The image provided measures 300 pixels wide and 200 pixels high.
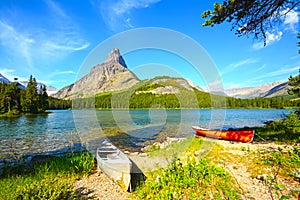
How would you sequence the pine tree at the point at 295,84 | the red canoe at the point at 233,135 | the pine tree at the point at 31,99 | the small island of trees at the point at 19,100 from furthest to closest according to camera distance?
the pine tree at the point at 31,99
the small island of trees at the point at 19,100
the pine tree at the point at 295,84
the red canoe at the point at 233,135

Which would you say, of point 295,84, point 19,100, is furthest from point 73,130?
point 19,100

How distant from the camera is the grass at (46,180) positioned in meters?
4.07

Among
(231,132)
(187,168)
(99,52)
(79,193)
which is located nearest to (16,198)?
(79,193)

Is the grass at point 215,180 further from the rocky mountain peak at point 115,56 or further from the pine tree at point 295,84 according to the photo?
the pine tree at point 295,84

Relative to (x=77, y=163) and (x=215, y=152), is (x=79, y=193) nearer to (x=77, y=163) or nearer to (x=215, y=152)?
(x=77, y=163)

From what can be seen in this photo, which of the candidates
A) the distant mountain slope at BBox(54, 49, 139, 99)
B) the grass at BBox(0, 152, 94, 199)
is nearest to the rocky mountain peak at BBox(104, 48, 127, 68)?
the distant mountain slope at BBox(54, 49, 139, 99)

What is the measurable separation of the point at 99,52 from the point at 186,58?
4292mm

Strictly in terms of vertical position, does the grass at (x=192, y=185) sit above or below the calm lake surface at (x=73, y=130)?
above

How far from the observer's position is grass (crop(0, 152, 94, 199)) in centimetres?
407

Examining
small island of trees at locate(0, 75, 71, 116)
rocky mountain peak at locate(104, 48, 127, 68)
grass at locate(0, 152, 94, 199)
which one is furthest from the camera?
small island of trees at locate(0, 75, 71, 116)

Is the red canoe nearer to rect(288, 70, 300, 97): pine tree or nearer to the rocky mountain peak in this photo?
rect(288, 70, 300, 97): pine tree

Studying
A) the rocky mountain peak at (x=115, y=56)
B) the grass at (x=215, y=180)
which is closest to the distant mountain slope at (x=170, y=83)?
the rocky mountain peak at (x=115, y=56)

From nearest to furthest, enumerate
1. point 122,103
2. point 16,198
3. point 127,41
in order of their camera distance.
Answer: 1. point 16,198
2. point 127,41
3. point 122,103

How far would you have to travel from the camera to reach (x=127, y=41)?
9867 millimetres
